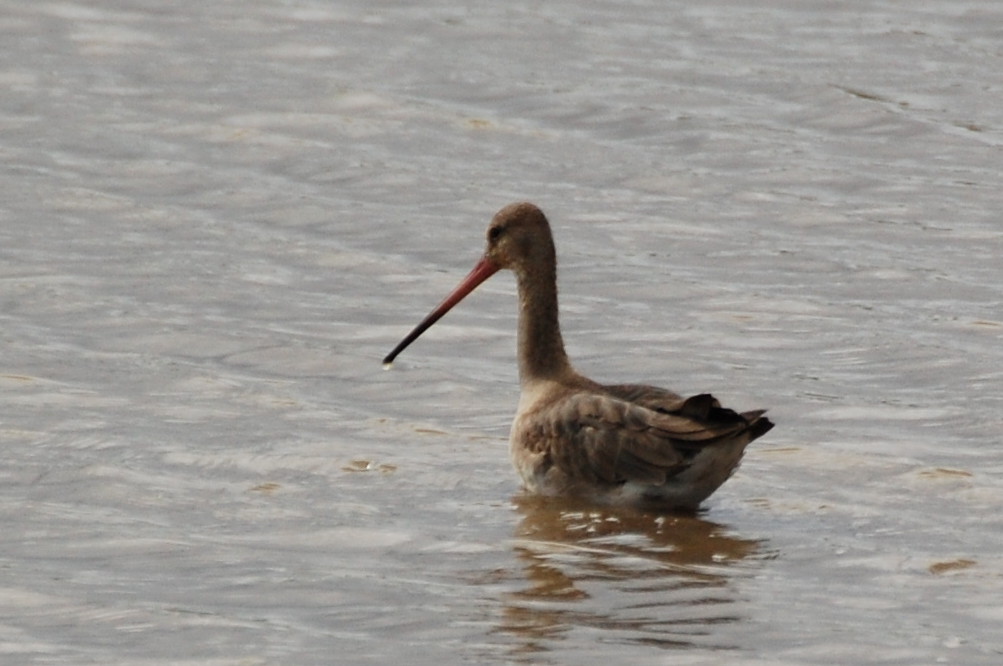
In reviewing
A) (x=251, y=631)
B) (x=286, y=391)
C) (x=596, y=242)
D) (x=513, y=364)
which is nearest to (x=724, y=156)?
(x=596, y=242)

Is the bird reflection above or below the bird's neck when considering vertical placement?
below

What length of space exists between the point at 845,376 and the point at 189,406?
130 inches

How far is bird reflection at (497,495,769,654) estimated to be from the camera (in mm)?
7453

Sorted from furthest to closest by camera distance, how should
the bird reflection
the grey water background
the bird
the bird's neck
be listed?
the bird's neck < the bird < the grey water background < the bird reflection

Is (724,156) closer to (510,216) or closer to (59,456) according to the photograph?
(510,216)

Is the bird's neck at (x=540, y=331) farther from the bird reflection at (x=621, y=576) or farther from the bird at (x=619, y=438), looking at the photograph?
the bird reflection at (x=621, y=576)

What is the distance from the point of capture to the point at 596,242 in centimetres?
1395

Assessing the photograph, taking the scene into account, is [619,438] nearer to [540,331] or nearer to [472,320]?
[540,331]

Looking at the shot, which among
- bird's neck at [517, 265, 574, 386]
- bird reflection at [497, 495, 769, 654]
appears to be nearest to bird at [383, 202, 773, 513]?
bird's neck at [517, 265, 574, 386]

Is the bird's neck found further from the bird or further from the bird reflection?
the bird reflection

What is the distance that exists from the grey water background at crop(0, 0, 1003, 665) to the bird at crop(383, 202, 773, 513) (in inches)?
5.9

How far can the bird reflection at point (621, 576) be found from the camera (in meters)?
7.45

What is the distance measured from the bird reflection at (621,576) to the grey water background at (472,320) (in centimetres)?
3

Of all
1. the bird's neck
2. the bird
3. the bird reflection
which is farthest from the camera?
the bird's neck
